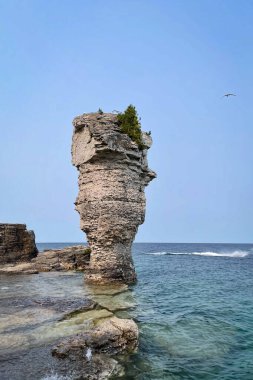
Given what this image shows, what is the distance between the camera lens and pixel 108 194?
1068 inches

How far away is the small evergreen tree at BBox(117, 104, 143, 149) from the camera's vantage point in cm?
2861

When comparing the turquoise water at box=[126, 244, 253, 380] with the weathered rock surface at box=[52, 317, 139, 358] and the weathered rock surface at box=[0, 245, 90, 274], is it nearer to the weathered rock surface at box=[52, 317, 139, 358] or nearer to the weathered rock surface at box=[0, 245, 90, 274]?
the weathered rock surface at box=[52, 317, 139, 358]

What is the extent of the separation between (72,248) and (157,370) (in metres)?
30.8

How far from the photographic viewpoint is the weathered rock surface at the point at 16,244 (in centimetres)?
3906

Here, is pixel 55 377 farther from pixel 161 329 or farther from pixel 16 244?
pixel 16 244

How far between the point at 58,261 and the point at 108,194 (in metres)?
16.0

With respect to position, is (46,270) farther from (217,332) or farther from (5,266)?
(217,332)

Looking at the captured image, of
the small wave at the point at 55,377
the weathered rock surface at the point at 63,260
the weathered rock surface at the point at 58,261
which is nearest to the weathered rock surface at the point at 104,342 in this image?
the small wave at the point at 55,377

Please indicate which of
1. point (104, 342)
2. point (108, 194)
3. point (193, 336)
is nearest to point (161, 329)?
point (193, 336)

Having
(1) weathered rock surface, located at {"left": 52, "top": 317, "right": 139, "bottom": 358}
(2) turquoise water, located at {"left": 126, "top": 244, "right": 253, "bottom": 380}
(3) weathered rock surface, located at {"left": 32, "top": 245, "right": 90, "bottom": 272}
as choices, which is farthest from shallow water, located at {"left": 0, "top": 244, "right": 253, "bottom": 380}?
(3) weathered rock surface, located at {"left": 32, "top": 245, "right": 90, "bottom": 272}

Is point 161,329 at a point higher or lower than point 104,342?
lower

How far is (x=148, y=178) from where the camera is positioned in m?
32.4

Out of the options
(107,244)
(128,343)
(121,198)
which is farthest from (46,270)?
(128,343)

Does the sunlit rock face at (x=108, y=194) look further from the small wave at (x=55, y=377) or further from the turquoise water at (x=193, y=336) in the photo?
the small wave at (x=55, y=377)
